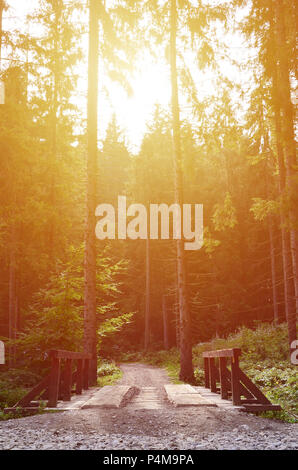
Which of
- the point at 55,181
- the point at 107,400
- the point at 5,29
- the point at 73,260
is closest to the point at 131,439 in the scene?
the point at 107,400

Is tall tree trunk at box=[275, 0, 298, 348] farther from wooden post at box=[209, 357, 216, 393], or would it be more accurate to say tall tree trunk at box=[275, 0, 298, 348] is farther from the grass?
wooden post at box=[209, 357, 216, 393]

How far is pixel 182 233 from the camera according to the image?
630 inches

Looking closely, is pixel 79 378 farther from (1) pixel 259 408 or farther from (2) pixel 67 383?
(1) pixel 259 408

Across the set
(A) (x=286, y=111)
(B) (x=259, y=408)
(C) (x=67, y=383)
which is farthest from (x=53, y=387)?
(A) (x=286, y=111)

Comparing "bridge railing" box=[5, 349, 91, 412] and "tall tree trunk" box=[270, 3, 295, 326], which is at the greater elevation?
"tall tree trunk" box=[270, 3, 295, 326]

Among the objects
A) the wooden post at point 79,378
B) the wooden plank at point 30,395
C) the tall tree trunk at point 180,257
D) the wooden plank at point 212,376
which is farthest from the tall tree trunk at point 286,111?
the wooden plank at point 30,395

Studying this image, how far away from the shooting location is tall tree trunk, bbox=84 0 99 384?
539 inches

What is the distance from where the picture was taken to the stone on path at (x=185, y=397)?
26.9ft

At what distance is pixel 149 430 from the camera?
628 cm

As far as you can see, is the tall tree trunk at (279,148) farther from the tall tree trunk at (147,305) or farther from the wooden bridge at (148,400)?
the tall tree trunk at (147,305)

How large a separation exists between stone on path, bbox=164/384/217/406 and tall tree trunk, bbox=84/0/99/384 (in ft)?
12.5

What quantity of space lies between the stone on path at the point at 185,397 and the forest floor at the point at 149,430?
1.04ft

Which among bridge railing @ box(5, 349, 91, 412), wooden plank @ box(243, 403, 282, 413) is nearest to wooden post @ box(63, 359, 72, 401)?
bridge railing @ box(5, 349, 91, 412)

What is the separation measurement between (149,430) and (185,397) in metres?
2.89
